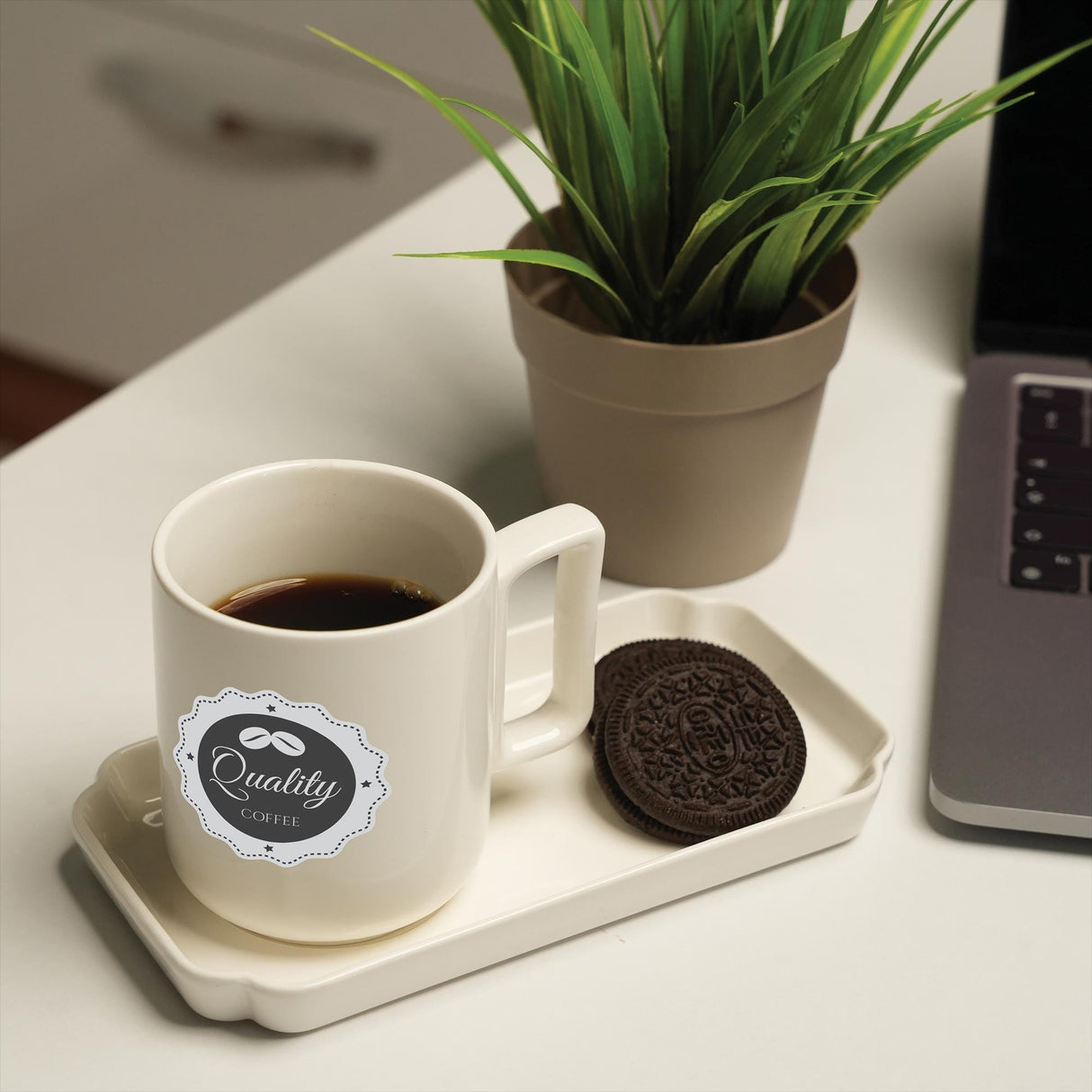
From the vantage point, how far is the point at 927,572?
0.62 m

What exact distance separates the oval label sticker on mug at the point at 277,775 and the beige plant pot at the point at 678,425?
217 millimetres

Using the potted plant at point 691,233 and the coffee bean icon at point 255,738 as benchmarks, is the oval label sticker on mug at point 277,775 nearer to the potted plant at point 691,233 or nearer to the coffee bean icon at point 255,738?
the coffee bean icon at point 255,738

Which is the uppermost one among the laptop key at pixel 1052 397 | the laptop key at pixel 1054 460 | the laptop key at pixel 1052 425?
the laptop key at pixel 1052 397

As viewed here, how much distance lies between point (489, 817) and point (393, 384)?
0.32m

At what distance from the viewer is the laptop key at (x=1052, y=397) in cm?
67

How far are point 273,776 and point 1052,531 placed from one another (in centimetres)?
39

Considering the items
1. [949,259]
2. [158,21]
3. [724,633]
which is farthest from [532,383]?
[158,21]

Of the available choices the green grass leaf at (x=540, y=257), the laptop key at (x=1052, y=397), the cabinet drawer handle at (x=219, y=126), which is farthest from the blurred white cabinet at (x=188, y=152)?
the green grass leaf at (x=540, y=257)

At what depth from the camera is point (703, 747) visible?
0.47m

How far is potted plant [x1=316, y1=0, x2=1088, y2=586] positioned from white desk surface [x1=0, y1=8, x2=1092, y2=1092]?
6 cm

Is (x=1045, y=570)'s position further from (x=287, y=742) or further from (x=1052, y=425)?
(x=287, y=742)

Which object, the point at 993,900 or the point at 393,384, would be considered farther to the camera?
the point at 393,384

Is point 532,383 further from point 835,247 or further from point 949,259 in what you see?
point 949,259

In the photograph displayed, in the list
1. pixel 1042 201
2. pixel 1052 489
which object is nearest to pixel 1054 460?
pixel 1052 489
